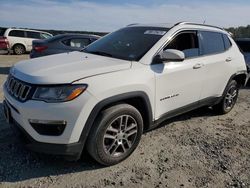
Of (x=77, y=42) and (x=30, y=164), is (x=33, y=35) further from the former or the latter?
(x=30, y=164)

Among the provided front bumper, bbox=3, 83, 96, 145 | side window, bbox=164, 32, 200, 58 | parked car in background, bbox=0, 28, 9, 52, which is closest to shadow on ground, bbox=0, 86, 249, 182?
front bumper, bbox=3, 83, 96, 145

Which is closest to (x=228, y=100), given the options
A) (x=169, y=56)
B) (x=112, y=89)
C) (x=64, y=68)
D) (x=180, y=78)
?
(x=180, y=78)

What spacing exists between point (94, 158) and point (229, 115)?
11.4ft

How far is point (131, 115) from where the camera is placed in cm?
370

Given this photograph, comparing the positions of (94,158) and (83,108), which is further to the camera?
(94,158)

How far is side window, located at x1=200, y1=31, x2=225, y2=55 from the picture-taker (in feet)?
16.3

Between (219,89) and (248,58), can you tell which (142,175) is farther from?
(248,58)

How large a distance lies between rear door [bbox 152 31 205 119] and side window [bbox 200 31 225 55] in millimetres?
203

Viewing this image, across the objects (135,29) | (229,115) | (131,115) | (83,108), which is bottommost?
(229,115)

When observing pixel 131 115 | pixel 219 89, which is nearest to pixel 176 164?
pixel 131 115

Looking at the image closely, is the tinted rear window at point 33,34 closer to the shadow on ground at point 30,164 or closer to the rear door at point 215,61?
the rear door at point 215,61

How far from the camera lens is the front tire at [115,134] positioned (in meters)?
3.40

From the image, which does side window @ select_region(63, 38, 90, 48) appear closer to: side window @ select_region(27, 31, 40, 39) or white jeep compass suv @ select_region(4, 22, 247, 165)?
white jeep compass suv @ select_region(4, 22, 247, 165)

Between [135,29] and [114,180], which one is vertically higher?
[135,29]
